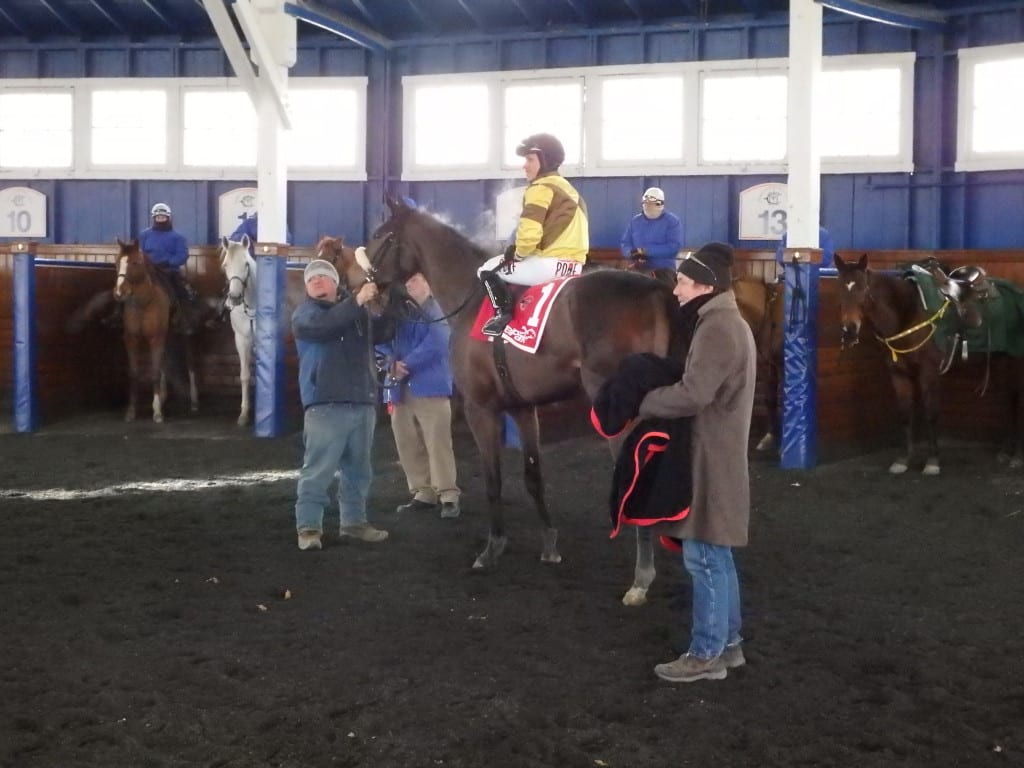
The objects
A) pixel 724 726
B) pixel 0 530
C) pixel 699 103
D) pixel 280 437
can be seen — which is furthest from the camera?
pixel 699 103

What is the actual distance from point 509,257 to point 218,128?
10.2 metres

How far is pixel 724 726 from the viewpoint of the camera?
155 inches

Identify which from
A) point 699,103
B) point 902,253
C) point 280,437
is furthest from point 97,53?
point 902,253

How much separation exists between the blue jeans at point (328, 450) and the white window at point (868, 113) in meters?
8.07

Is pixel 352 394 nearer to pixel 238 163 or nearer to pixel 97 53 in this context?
pixel 238 163

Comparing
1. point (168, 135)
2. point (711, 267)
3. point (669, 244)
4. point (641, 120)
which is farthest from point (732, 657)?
point (168, 135)

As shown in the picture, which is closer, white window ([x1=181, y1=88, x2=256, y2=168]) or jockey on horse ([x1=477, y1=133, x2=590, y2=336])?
jockey on horse ([x1=477, y1=133, x2=590, y2=336])

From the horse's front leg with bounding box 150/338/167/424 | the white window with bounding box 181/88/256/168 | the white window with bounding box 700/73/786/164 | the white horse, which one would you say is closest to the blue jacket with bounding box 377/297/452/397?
the white horse

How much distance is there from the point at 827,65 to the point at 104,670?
36.2 feet

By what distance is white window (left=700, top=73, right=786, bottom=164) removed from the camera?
13359 mm

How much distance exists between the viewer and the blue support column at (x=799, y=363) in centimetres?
971

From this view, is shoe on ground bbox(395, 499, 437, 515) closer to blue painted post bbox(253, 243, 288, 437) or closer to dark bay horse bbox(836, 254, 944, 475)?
dark bay horse bbox(836, 254, 944, 475)

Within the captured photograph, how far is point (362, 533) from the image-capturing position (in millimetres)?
6930

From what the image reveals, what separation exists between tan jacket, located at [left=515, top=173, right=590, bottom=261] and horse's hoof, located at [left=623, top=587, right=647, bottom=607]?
1854 millimetres
